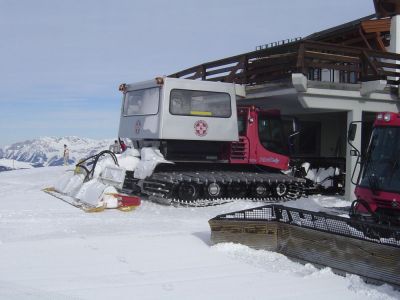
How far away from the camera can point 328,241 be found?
6.43 m

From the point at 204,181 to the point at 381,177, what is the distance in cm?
478

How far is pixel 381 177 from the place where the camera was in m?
8.30

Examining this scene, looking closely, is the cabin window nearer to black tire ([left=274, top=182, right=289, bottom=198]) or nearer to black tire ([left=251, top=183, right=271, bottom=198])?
black tire ([left=251, top=183, right=271, bottom=198])

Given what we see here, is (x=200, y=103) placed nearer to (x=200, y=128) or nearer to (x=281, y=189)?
(x=200, y=128)

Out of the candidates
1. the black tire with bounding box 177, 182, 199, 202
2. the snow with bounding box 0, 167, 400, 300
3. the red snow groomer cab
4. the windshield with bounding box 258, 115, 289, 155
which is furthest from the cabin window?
the red snow groomer cab

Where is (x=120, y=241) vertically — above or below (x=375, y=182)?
below

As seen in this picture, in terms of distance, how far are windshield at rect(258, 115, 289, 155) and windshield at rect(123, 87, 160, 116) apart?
2.81 meters

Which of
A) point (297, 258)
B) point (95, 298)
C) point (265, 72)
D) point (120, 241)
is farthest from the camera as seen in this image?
point (265, 72)

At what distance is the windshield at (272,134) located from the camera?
1377cm

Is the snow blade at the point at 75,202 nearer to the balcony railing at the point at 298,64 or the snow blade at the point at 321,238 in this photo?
the snow blade at the point at 321,238

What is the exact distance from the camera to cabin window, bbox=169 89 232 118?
41.0 ft

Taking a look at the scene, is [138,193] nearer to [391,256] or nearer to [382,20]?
[391,256]

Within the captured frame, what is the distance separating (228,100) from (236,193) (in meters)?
2.31

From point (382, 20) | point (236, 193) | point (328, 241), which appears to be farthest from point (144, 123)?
point (382, 20)
